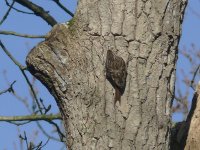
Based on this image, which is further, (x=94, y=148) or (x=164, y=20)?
(x=164, y=20)

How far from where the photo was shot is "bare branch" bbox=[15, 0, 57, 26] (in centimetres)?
356

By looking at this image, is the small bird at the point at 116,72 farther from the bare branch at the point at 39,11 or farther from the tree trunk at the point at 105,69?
the bare branch at the point at 39,11

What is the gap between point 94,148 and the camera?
219 centimetres

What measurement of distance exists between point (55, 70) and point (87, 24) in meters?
0.23

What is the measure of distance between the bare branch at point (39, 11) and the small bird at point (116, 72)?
1361 millimetres

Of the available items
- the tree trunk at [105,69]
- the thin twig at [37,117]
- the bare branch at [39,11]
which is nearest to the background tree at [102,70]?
the tree trunk at [105,69]

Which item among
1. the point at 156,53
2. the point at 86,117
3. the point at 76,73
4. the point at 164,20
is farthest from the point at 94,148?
the point at 164,20

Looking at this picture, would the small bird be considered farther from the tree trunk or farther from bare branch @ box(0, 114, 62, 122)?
bare branch @ box(0, 114, 62, 122)

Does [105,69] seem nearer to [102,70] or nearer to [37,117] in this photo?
[102,70]

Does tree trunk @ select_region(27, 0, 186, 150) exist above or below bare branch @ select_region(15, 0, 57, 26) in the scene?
below

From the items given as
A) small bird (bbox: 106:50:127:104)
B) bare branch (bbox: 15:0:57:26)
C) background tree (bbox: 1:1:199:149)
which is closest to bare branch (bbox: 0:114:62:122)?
bare branch (bbox: 15:0:57:26)

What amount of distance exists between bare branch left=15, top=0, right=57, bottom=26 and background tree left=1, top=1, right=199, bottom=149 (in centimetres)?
121

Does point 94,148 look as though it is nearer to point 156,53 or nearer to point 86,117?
point 86,117

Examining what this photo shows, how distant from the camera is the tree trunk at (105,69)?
221 cm
